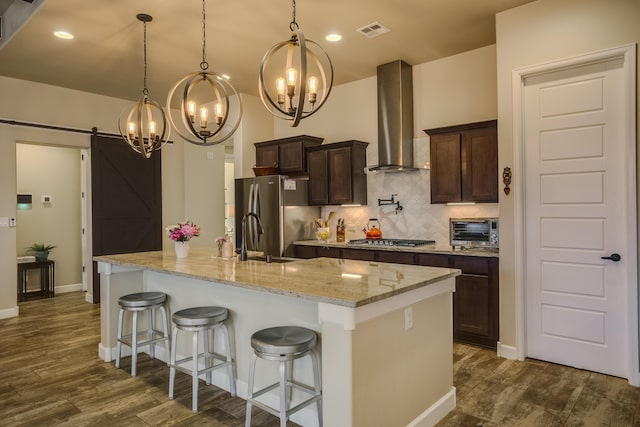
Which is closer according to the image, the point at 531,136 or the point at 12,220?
the point at 531,136

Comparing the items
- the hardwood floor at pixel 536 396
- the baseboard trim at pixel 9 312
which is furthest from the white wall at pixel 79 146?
the hardwood floor at pixel 536 396

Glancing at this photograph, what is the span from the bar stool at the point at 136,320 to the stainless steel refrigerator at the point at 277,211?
6.57ft

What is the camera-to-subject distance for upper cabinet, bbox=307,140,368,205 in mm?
5395

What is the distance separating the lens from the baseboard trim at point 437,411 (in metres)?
2.53

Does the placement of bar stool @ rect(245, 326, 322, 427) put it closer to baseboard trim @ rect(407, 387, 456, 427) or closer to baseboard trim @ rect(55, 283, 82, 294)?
baseboard trim @ rect(407, 387, 456, 427)

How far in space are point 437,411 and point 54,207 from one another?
6795 millimetres

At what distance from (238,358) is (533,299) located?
258cm

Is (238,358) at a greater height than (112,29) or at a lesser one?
lesser

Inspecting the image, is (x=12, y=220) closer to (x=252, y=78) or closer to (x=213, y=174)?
(x=213, y=174)

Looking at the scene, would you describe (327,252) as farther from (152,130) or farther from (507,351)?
(152,130)

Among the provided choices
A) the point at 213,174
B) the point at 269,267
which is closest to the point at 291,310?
the point at 269,267

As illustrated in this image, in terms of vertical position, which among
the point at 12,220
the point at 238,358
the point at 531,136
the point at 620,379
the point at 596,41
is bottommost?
the point at 620,379

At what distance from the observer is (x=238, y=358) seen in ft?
10.0

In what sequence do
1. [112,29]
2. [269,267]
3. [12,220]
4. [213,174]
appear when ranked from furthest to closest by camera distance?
[213,174] < [12,220] < [112,29] < [269,267]
